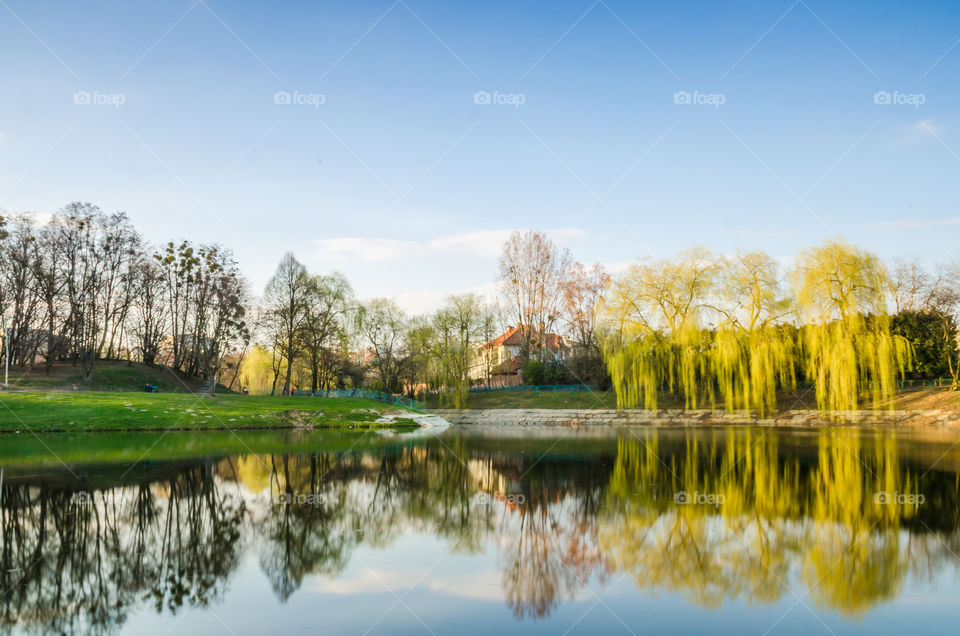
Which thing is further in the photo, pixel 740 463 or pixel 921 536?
pixel 740 463

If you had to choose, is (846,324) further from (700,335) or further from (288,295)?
(288,295)

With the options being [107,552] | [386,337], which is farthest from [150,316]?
[107,552]

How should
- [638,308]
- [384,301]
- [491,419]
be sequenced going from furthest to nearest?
[384,301]
[491,419]
[638,308]

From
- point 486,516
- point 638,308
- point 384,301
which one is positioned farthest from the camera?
point 384,301

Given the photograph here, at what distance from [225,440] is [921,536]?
25.3 metres

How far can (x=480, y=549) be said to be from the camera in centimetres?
892

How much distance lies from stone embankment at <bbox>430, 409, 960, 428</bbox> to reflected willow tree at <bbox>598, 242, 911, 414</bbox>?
0.89 m

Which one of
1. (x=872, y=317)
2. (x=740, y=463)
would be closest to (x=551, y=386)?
(x=872, y=317)

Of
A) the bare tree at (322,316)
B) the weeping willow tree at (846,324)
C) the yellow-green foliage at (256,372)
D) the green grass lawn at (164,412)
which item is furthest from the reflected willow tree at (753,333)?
the yellow-green foliage at (256,372)

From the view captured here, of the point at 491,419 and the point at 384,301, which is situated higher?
the point at 384,301

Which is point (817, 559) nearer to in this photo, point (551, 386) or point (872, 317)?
point (872, 317)

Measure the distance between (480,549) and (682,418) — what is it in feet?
118

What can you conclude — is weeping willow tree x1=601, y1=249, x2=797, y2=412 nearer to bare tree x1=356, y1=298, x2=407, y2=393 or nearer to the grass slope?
bare tree x1=356, y1=298, x2=407, y2=393

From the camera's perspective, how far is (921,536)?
30.9 ft
